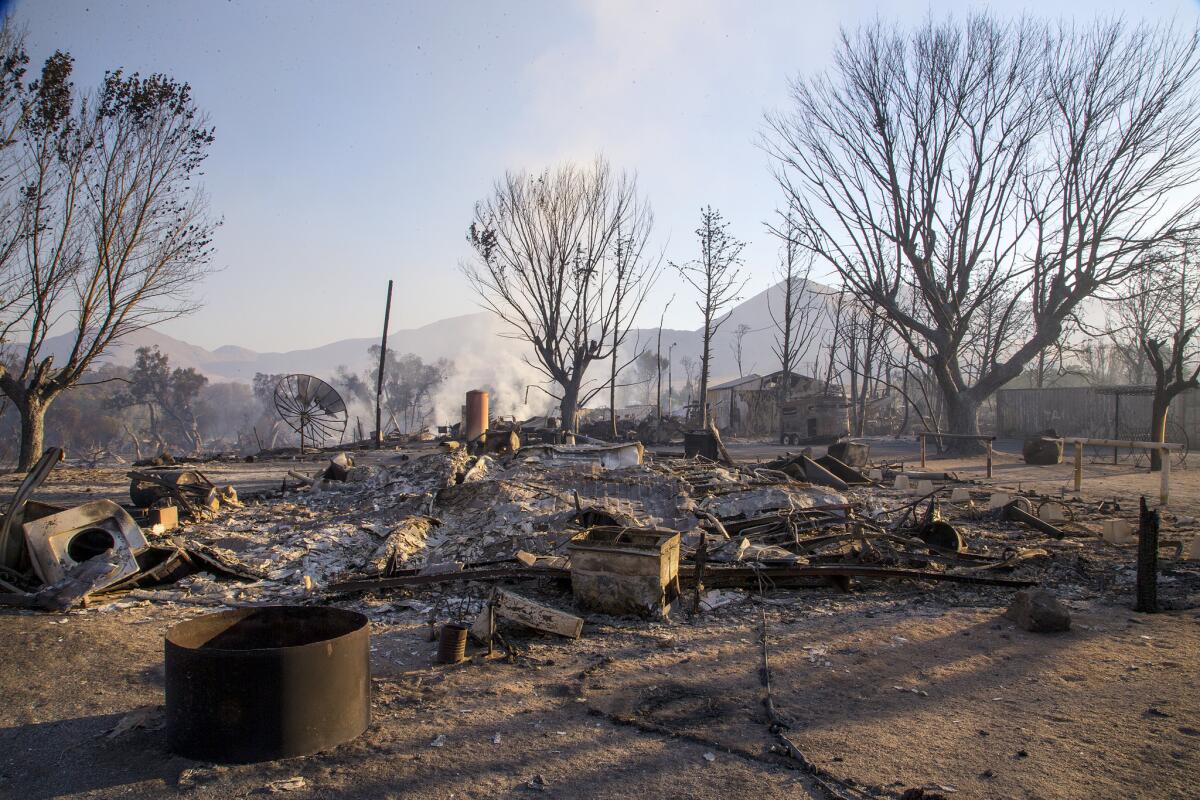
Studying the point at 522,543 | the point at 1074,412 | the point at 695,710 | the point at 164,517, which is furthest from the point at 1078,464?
the point at 1074,412

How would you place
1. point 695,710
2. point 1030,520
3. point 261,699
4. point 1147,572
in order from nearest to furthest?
point 261,699 → point 695,710 → point 1147,572 → point 1030,520

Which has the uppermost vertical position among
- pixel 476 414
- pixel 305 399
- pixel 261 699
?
pixel 305 399

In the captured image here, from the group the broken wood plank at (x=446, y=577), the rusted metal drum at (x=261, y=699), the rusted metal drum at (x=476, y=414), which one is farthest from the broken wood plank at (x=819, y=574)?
the rusted metal drum at (x=476, y=414)

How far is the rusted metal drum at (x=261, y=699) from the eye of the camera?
3.11 meters

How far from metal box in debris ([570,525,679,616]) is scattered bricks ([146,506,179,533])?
5.28 m

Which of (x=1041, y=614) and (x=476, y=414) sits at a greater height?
(x=476, y=414)

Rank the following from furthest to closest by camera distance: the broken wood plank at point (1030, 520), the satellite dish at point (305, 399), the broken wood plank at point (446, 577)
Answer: the satellite dish at point (305, 399), the broken wood plank at point (1030, 520), the broken wood plank at point (446, 577)

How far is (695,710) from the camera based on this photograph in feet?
12.6

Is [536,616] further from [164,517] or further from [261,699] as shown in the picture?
[164,517]

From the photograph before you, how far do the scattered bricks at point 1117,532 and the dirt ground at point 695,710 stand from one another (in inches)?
115

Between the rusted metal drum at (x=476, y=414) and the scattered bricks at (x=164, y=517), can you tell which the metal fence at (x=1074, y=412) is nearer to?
the rusted metal drum at (x=476, y=414)

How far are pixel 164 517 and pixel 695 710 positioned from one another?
23.3 ft

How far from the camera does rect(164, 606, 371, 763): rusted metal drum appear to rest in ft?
10.2

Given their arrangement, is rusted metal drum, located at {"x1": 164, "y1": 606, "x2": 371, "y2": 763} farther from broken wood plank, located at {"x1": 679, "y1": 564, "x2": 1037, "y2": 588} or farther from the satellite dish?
the satellite dish
